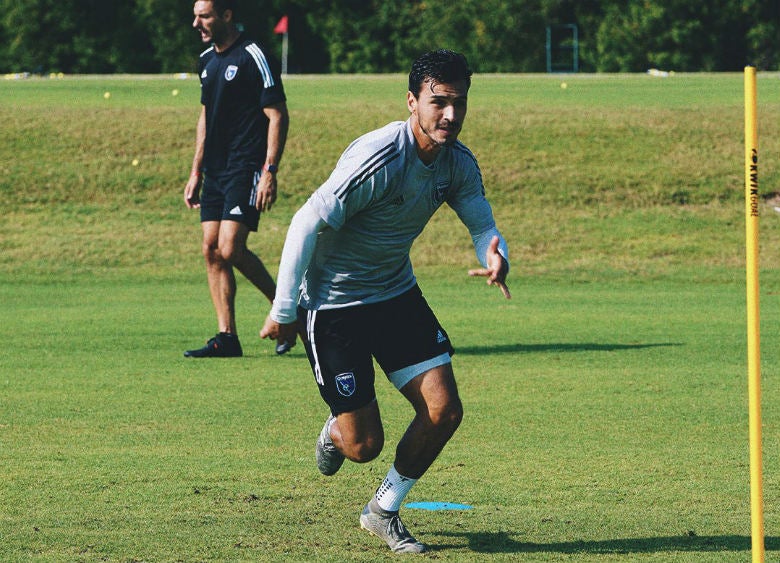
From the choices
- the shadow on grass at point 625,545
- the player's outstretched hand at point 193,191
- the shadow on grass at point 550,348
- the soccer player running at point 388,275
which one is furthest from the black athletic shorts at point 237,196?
the shadow on grass at point 625,545

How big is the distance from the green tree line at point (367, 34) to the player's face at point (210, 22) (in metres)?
54.0

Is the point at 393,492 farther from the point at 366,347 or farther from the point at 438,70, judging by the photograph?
the point at 438,70

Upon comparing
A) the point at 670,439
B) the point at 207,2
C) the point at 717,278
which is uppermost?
the point at 207,2

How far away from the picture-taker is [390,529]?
17.9 ft

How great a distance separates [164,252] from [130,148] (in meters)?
5.16

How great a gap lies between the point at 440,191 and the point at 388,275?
0.44 meters

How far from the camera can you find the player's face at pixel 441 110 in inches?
206

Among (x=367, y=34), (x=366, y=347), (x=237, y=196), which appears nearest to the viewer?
(x=366, y=347)

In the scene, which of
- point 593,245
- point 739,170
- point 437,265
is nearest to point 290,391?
point 437,265

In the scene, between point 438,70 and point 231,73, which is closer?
point 438,70

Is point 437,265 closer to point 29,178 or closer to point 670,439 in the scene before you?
point 29,178

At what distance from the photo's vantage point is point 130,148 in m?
22.2

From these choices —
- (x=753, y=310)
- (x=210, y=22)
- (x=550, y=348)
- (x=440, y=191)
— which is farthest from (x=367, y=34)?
(x=753, y=310)

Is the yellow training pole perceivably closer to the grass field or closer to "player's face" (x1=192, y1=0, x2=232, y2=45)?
the grass field
